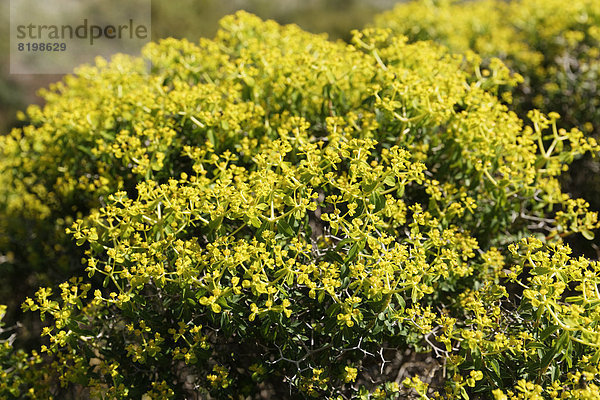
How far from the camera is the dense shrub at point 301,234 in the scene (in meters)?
2.32

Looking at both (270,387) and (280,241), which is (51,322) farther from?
(280,241)

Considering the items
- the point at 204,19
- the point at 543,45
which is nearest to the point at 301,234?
the point at 543,45

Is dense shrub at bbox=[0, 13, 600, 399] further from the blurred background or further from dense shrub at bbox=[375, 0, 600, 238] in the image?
the blurred background

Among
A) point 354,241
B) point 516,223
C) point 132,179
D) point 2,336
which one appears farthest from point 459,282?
point 2,336

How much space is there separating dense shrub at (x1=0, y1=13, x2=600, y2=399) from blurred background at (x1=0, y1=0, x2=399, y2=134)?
330 inches

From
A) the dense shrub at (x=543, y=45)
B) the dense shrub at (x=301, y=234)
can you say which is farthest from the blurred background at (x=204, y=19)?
the dense shrub at (x=543, y=45)

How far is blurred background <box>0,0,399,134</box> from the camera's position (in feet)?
40.5

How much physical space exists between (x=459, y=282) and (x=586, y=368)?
1.00m

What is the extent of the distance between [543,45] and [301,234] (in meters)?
4.88

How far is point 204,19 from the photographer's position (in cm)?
1719

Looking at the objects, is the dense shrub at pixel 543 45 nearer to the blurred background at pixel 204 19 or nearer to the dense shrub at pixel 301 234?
the dense shrub at pixel 301 234

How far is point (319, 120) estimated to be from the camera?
369cm

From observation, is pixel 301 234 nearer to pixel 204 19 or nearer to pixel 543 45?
pixel 543 45

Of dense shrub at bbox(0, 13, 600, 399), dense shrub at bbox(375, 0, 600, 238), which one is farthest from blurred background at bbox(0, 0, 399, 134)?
dense shrub at bbox(375, 0, 600, 238)
